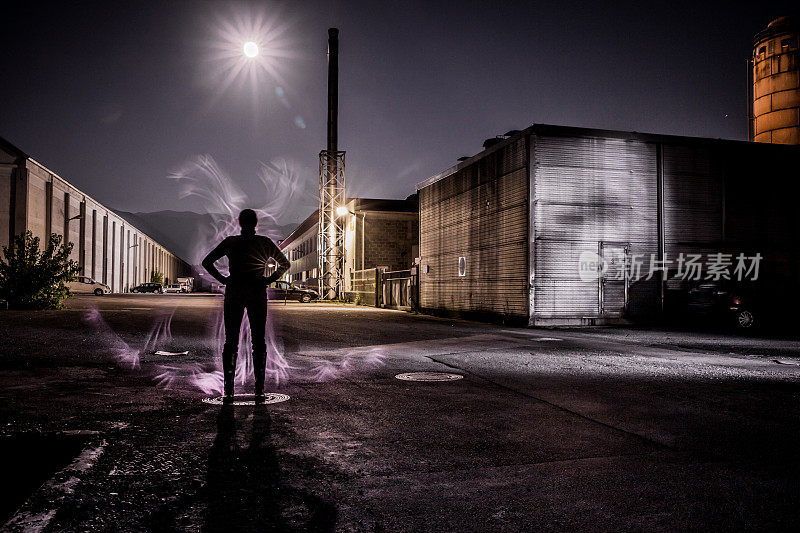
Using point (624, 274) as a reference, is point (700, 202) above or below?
above

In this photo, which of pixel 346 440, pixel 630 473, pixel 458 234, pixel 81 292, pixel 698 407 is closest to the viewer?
pixel 630 473

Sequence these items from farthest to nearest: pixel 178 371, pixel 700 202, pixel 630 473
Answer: pixel 700 202 < pixel 178 371 < pixel 630 473

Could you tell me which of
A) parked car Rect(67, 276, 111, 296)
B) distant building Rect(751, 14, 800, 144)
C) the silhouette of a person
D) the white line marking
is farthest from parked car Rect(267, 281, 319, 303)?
the white line marking

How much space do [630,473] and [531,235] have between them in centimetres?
1446

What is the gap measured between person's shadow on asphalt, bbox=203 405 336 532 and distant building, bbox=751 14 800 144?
34806 mm

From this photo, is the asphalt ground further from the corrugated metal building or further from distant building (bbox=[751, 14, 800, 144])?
distant building (bbox=[751, 14, 800, 144])

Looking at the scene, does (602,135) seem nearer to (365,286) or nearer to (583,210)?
(583,210)

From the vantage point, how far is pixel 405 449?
4.11 m

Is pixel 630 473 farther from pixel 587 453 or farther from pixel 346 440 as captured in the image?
pixel 346 440

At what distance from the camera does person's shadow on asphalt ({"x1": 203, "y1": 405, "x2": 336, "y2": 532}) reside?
2.80 meters

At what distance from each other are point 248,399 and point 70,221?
5556 centimetres

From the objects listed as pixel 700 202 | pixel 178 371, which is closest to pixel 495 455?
pixel 178 371

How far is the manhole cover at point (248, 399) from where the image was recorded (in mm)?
5742

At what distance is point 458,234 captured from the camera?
2369cm
